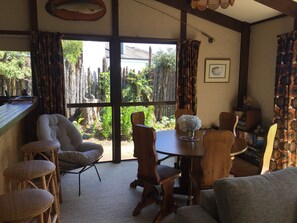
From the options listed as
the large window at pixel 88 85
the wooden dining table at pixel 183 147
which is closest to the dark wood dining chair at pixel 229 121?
the wooden dining table at pixel 183 147

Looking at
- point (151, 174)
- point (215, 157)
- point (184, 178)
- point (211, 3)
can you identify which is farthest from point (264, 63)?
point (151, 174)

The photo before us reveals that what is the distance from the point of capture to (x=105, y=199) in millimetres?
3059

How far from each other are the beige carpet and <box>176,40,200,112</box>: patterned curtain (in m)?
1.48

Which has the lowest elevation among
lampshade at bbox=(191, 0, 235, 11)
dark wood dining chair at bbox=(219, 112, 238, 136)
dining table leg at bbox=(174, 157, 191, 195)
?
dining table leg at bbox=(174, 157, 191, 195)

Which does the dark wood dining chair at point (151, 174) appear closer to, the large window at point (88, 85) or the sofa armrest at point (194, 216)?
the sofa armrest at point (194, 216)

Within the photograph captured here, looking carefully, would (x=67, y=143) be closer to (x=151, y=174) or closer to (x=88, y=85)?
(x=88, y=85)

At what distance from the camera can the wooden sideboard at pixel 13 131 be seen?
7.40ft

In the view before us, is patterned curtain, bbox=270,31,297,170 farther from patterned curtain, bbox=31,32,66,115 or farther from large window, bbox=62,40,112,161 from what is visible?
patterned curtain, bbox=31,32,66,115

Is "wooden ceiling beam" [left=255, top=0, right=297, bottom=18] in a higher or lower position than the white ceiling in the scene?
lower

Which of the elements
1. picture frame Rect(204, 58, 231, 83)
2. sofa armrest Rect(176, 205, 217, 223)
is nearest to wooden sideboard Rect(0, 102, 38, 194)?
sofa armrest Rect(176, 205, 217, 223)

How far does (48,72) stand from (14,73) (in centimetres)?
52

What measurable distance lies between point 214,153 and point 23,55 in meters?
3.09

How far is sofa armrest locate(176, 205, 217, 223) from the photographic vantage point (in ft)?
4.96

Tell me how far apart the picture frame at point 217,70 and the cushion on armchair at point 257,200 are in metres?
3.22
